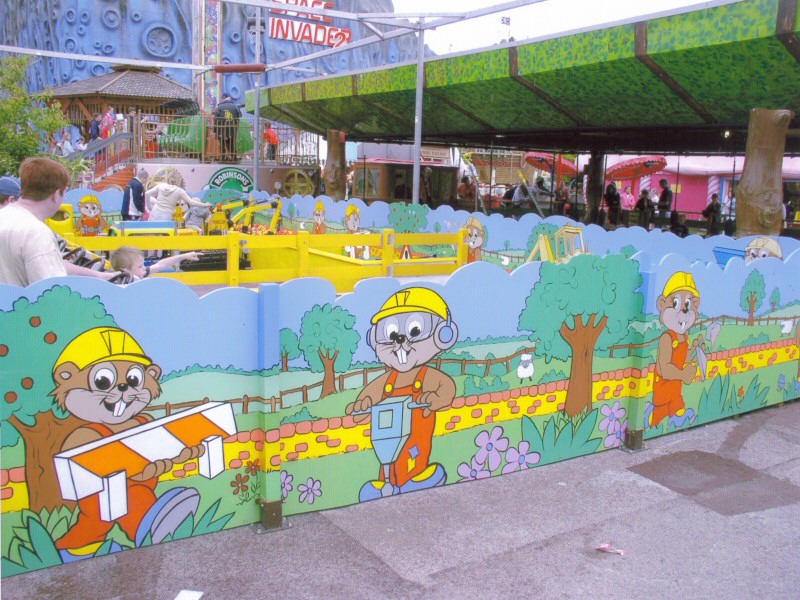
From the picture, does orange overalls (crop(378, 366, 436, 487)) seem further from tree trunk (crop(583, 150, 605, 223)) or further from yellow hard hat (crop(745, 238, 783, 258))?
tree trunk (crop(583, 150, 605, 223))

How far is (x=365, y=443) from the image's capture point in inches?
166

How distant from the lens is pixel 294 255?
407 inches

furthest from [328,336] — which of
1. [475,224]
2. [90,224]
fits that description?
[90,224]

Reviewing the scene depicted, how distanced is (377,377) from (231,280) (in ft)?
14.2

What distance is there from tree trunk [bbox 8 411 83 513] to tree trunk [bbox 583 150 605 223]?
2159cm

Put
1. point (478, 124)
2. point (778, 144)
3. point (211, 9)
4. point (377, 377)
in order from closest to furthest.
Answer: point (377, 377), point (778, 144), point (478, 124), point (211, 9)

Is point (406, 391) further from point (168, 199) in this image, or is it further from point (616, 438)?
point (168, 199)

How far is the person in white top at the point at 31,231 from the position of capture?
355 centimetres

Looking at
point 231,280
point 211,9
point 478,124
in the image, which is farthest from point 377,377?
point 211,9

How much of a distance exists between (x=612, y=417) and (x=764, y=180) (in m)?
7.43

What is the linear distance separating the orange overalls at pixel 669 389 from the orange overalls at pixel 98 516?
149 inches

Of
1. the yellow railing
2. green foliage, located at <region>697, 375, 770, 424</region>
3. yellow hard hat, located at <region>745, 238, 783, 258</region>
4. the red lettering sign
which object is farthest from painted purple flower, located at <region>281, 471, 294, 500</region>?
the red lettering sign

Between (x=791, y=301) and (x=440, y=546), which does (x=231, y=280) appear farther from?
(x=791, y=301)

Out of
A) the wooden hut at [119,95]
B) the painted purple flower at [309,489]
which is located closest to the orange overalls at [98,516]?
the painted purple flower at [309,489]
